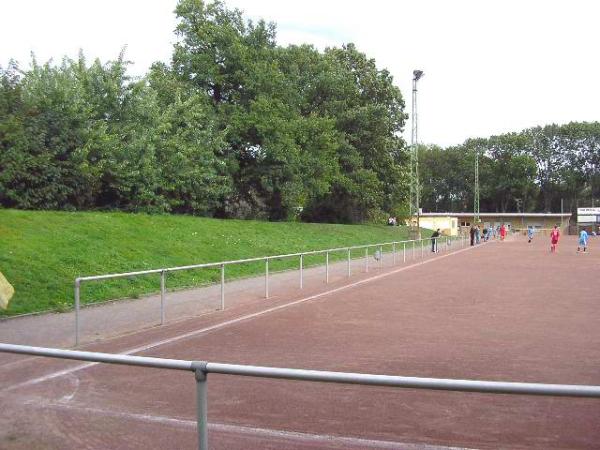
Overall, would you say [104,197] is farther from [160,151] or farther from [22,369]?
[22,369]

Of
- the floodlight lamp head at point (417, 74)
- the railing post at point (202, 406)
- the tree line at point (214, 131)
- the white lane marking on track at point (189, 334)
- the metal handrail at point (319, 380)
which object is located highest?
the floodlight lamp head at point (417, 74)

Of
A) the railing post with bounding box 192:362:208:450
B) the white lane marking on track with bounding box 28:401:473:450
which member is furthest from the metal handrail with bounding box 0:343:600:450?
the white lane marking on track with bounding box 28:401:473:450

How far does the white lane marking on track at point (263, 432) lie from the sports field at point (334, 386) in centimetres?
2

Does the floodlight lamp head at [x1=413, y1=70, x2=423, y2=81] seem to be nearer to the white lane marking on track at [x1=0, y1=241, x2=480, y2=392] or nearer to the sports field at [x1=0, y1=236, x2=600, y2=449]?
the white lane marking on track at [x1=0, y1=241, x2=480, y2=392]

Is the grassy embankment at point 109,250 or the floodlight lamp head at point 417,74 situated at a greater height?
the floodlight lamp head at point 417,74

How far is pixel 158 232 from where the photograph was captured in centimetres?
2234

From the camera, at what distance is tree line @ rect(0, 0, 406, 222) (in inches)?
917

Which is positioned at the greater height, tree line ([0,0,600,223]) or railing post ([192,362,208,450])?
tree line ([0,0,600,223])

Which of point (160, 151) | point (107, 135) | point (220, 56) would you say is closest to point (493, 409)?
point (107, 135)

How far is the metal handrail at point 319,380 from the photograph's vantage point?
268cm

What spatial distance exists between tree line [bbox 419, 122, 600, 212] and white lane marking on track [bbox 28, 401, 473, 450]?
4388 inches

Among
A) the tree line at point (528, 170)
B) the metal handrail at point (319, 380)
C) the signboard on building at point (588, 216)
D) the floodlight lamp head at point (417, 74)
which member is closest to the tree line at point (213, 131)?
the floodlight lamp head at point (417, 74)

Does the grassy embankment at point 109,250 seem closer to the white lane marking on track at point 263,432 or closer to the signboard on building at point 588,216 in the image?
the white lane marking on track at point 263,432

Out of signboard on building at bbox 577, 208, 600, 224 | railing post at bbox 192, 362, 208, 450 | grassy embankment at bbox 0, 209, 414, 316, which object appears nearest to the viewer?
railing post at bbox 192, 362, 208, 450
